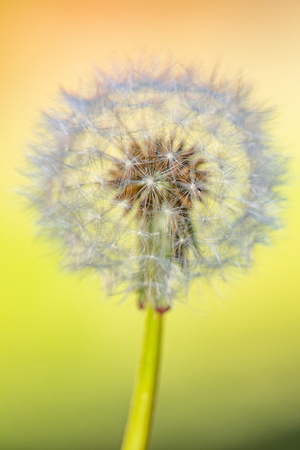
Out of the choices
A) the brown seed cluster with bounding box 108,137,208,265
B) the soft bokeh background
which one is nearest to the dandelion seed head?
the brown seed cluster with bounding box 108,137,208,265

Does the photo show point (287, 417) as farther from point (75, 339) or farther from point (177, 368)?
point (75, 339)

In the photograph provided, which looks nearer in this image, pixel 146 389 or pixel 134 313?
pixel 146 389

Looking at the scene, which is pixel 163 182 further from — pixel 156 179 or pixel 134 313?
pixel 134 313

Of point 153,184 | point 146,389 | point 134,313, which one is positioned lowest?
point 146,389

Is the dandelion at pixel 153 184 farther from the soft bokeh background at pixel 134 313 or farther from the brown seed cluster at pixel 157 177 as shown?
the soft bokeh background at pixel 134 313

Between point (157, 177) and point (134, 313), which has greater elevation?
point (134, 313)

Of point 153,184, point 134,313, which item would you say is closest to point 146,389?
point 153,184

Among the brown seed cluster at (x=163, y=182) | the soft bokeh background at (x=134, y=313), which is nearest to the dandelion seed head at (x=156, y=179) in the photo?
the brown seed cluster at (x=163, y=182)
